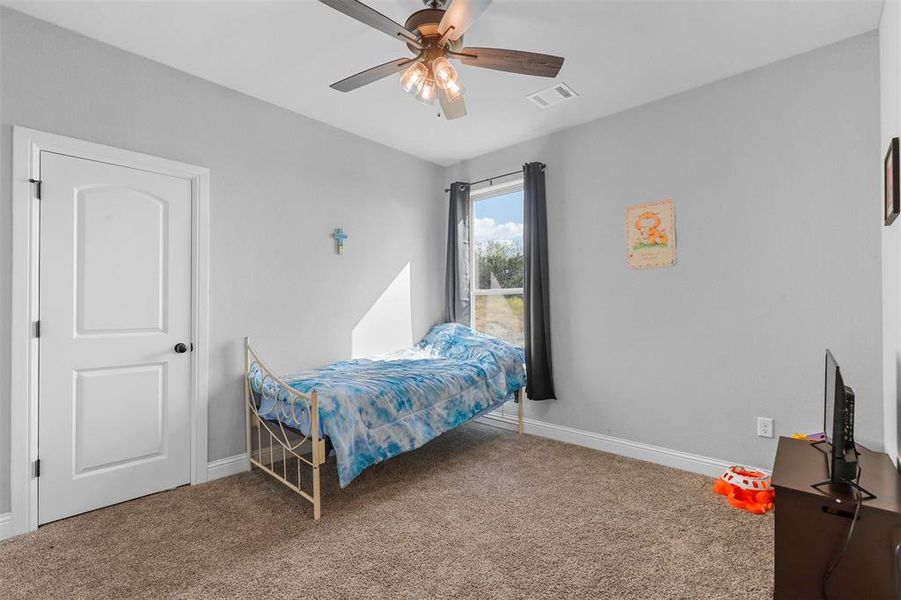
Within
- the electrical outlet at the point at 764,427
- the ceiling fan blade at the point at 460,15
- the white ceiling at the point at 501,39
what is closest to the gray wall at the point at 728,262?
the electrical outlet at the point at 764,427

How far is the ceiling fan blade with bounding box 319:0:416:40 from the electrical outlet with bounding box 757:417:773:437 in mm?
2904

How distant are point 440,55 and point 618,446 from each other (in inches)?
114

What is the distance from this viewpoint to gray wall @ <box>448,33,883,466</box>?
97.0 inches

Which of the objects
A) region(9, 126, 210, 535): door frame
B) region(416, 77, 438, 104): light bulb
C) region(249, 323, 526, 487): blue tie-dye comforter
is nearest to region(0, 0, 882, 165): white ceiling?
region(416, 77, 438, 104): light bulb

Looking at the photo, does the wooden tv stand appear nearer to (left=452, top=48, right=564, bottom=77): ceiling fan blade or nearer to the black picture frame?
the black picture frame

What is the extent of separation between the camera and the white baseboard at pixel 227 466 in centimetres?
289

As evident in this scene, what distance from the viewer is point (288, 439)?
2.78 meters

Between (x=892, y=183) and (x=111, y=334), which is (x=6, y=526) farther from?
(x=892, y=183)

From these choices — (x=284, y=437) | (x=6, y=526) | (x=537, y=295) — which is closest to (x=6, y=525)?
(x=6, y=526)

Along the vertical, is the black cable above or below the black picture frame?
below

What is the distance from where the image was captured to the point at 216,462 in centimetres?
292

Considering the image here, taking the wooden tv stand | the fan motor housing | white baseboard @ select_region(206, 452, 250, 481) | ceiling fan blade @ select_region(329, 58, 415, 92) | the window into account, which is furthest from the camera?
the window

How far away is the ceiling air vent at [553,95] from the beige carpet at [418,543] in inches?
101

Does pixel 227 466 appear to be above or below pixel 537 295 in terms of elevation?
below
